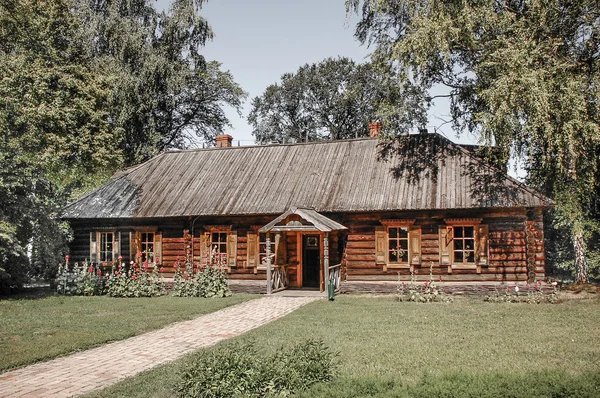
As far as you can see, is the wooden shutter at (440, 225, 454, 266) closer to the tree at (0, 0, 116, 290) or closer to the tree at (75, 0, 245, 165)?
the tree at (0, 0, 116, 290)

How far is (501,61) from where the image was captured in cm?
1683

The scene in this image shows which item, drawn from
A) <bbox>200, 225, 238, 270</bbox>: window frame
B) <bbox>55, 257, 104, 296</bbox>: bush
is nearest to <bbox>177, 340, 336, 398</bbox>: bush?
<bbox>200, 225, 238, 270</bbox>: window frame

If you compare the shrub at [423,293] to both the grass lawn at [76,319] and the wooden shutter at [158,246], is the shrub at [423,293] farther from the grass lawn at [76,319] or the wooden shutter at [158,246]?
the wooden shutter at [158,246]

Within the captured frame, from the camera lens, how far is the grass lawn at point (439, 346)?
6.44 metres

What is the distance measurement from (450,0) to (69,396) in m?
17.6

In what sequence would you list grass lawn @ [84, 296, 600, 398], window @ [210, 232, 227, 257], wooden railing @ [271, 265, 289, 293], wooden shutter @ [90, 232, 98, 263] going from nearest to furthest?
1. grass lawn @ [84, 296, 600, 398]
2. wooden railing @ [271, 265, 289, 293]
3. window @ [210, 232, 227, 257]
4. wooden shutter @ [90, 232, 98, 263]

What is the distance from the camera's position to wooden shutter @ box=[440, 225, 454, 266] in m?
18.8

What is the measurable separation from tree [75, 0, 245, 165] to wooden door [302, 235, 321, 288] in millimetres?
13871

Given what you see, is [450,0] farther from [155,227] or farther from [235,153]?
[155,227]

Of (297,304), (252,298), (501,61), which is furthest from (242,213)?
(501,61)

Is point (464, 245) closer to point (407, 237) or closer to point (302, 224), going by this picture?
point (407, 237)

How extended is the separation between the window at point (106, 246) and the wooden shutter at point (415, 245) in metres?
12.8

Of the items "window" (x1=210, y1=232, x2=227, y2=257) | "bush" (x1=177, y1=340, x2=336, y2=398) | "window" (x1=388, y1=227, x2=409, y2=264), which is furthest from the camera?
"window" (x1=210, y1=232, x2=227, y2=257)

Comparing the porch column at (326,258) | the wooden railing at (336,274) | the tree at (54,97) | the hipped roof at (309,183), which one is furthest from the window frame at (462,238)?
the tree at (54,97)
